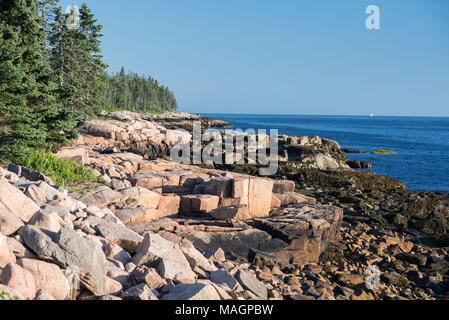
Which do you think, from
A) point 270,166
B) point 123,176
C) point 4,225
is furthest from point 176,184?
point 270,166

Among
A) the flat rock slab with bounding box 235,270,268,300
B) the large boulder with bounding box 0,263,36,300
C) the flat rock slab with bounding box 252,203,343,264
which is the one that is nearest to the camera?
the large boulder with bounding box 0,263,36,300

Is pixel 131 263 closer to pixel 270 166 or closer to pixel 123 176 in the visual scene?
pixel 123 176

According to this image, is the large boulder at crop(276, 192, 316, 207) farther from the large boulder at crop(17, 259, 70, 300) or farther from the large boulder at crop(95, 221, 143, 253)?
the large boulder at crop(17, 259, 70, 300)

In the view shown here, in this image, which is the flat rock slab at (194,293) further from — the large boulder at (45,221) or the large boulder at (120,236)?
the large boulder at (45,221)

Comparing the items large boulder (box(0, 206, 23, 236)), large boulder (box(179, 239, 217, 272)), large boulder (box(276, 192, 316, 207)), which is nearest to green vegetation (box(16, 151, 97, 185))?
large boulder (box(0, 206, 23, 236))

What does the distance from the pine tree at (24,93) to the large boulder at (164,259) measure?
970 centimetres

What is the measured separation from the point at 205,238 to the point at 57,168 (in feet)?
22.9

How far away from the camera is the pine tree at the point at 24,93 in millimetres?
14883

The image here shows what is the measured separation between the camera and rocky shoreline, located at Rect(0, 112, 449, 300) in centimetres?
609

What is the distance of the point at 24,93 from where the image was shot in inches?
641

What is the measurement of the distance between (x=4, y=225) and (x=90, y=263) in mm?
1850

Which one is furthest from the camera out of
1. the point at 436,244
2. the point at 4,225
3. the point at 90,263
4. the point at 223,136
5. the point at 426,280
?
the point at 223,136

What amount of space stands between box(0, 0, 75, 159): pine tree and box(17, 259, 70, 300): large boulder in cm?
1043
